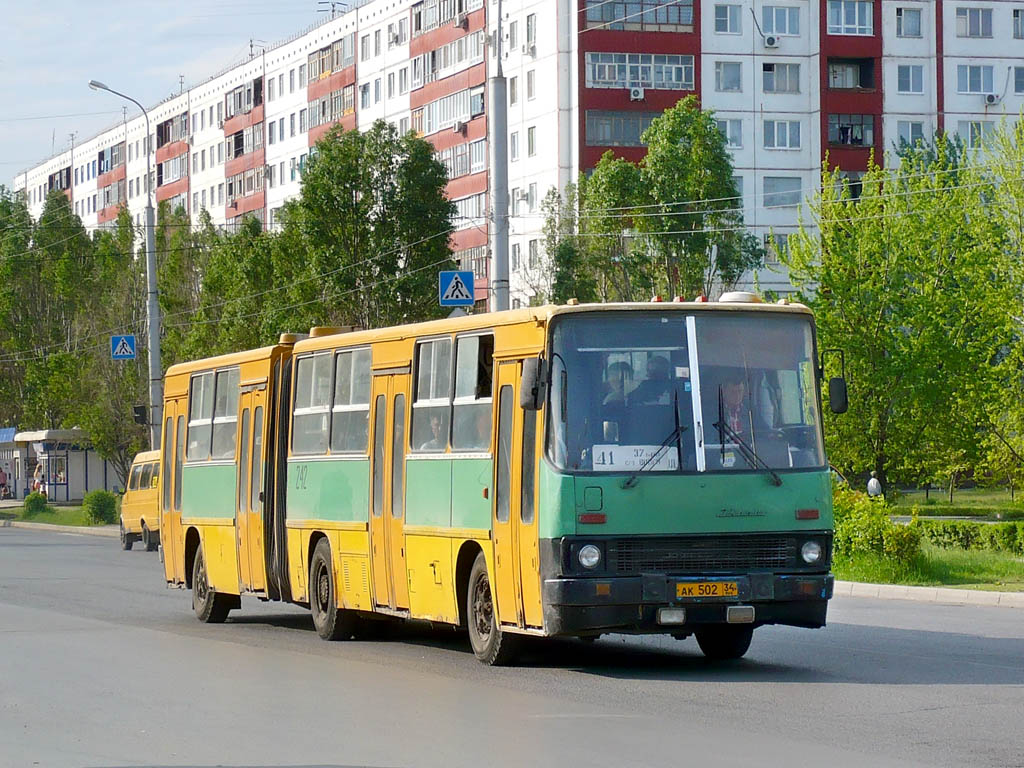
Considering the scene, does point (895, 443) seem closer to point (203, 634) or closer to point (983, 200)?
point (983, 200)

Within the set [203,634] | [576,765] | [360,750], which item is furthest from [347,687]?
[203,634]

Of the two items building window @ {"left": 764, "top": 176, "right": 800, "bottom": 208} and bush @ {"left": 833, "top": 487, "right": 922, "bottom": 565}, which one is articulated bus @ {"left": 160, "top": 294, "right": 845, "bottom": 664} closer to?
bush @ {"left": 833, "top": 487, "right": 922, "bottom": 565}

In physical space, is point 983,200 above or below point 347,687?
above

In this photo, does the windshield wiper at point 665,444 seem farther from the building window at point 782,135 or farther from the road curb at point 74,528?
the building window at point 782,135

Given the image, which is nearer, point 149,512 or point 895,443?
point 149,512

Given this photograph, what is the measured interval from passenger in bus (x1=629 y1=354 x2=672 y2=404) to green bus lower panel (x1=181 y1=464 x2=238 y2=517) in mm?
7907

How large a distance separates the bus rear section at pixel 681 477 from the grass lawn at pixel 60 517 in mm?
48181

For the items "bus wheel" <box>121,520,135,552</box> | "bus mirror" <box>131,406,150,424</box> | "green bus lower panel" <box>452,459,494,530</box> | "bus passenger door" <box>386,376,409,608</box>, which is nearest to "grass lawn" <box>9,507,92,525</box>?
"bus wheel" <box>121,520,135,552</box>

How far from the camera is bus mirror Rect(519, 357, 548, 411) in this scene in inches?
563

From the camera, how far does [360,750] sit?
1055 centimetres

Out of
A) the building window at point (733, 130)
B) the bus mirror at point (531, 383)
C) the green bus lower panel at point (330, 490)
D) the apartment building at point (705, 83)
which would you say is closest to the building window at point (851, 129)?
the apartment building at point (705, 83)

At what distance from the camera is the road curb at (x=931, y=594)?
2290 cm

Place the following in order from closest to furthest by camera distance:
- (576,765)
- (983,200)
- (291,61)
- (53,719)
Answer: (576,765)
(53,719)
(983,200)
(291,61)

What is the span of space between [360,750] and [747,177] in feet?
244
